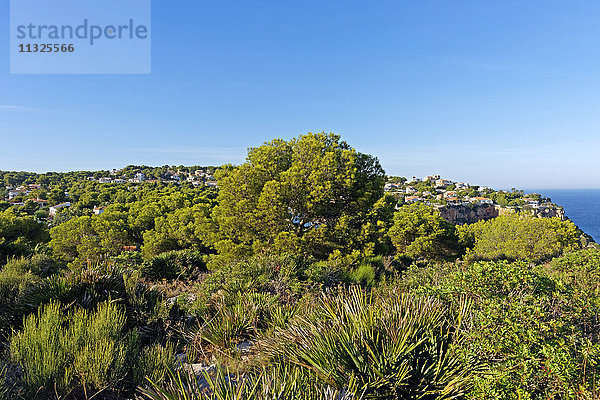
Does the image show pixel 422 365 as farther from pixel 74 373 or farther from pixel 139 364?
pixel 74 373

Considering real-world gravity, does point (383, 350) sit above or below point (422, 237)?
above

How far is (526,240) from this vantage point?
21688 mm

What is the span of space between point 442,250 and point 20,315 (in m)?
26.3

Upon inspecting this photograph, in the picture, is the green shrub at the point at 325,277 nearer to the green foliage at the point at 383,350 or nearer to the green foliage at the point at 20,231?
the green foliage at the point at 383,350

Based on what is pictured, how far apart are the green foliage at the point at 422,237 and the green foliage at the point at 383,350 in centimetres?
2162

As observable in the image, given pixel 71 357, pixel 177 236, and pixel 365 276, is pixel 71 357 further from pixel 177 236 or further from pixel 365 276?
pixel 177 236

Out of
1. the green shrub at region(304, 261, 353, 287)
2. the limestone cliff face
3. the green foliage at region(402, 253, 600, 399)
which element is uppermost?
the green foliage at region(402, 253, 600, 399)

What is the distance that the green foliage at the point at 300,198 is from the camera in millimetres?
12492

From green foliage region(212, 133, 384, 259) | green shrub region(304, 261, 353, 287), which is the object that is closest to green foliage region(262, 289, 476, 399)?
green shrub region(304, 261, 353, 287)

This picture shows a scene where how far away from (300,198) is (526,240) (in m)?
18.6

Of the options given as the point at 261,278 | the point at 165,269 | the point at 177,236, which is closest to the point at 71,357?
the point at 261,278

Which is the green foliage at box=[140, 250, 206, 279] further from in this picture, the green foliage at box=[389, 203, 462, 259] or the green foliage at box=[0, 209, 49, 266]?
the green foliage at box=[389, 203, 462, 259]

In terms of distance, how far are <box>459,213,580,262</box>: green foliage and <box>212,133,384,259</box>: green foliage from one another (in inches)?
494

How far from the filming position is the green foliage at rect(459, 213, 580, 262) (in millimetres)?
20750
